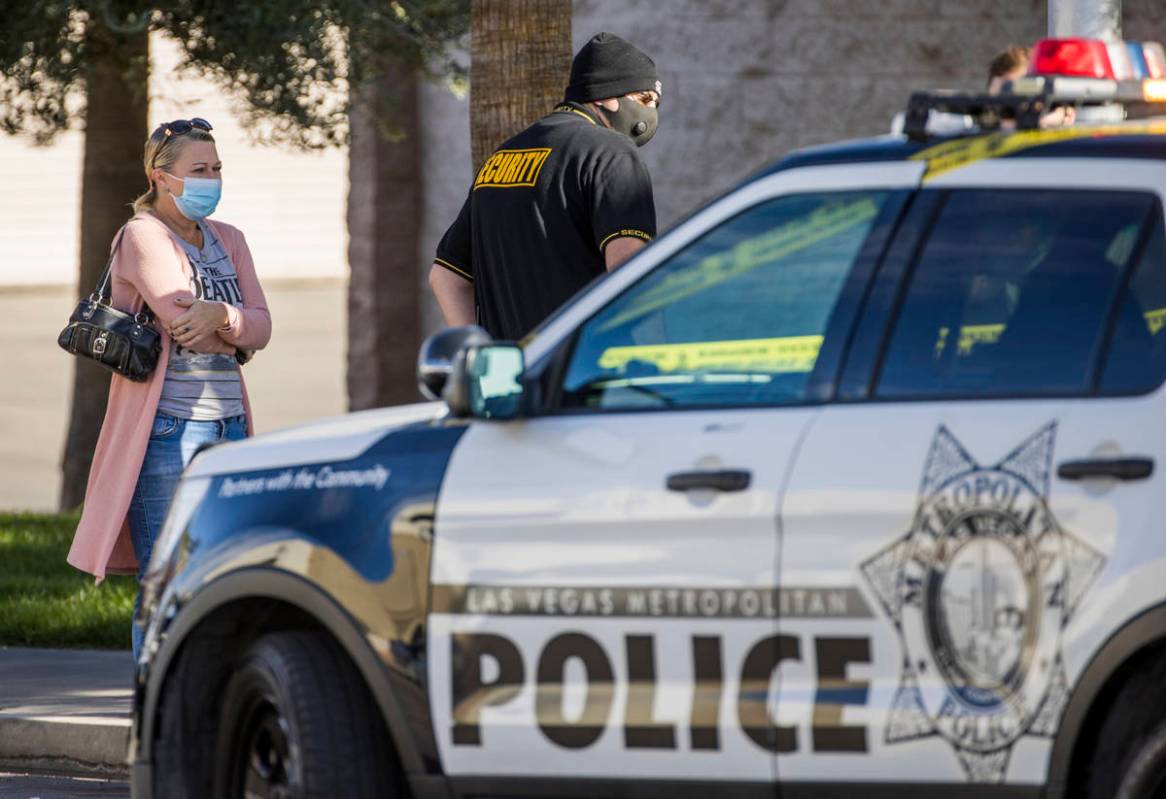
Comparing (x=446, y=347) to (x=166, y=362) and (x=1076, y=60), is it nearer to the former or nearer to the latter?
(x=1076, y=60)

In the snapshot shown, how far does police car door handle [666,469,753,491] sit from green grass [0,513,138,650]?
533 cm

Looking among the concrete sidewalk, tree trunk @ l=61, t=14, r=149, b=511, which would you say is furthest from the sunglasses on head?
tree trunk @ l=61, t=14, r=149, b=511

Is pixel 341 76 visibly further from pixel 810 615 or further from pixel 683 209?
pixel 810 615

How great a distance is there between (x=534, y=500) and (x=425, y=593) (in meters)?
0.32

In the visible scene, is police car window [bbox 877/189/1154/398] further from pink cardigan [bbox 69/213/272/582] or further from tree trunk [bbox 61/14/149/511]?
tree trunk [bbox 61/14/149/511]

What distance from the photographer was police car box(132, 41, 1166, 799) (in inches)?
165

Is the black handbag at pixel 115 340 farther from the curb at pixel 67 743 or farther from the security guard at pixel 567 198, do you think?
the curb at pixel 67 743

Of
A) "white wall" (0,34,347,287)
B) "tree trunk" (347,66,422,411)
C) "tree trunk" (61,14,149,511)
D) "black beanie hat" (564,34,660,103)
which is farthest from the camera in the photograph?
"white wall" (0,34,347,287)

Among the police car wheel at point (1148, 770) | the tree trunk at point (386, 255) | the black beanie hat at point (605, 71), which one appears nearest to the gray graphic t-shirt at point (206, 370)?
the black beanie hat at point (605, 71)

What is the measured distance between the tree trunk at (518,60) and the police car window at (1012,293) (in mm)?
3670

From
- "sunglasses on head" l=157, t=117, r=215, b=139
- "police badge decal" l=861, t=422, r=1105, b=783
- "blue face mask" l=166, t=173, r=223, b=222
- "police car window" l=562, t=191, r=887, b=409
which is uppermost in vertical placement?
"sunglasses on head" l=157, t=117, r=215, b=139

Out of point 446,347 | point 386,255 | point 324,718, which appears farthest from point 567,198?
point 386,255

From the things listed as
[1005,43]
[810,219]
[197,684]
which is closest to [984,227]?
[810,219]

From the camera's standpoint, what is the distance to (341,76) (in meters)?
13.0
